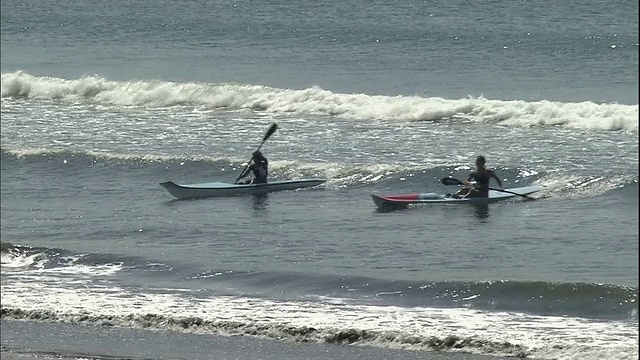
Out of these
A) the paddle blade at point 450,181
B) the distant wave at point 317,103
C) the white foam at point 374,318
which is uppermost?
the distant wave at point 317,103

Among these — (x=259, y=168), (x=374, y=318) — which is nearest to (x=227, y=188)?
(x=259, y=168)

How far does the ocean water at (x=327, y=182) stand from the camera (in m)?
14.2

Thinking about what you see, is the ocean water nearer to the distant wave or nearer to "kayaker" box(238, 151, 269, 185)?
the distant wave

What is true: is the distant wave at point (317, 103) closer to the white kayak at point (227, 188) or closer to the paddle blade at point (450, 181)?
the paddle blade at point (450, 181)

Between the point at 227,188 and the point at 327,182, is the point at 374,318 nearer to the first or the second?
the point at 227,188

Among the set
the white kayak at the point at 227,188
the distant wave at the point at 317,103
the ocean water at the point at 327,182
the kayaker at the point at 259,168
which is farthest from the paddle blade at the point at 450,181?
the distant wave at the point at 317,103

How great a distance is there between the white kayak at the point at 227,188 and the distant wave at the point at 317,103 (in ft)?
24.1

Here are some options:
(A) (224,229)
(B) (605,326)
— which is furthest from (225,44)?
(B) (605,326)

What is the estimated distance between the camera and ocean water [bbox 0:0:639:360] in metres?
14.2

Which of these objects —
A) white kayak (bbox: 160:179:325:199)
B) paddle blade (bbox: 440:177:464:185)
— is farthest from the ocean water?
paddle blade (bbox: 440:177:464:185)

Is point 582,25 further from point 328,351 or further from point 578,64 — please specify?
point 328,351

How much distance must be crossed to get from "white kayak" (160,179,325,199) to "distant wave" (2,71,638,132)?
7355 millimetres

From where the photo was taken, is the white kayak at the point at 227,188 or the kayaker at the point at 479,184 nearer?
the kayaker at the point at 479,184

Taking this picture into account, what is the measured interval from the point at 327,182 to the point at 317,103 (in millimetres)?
8577
